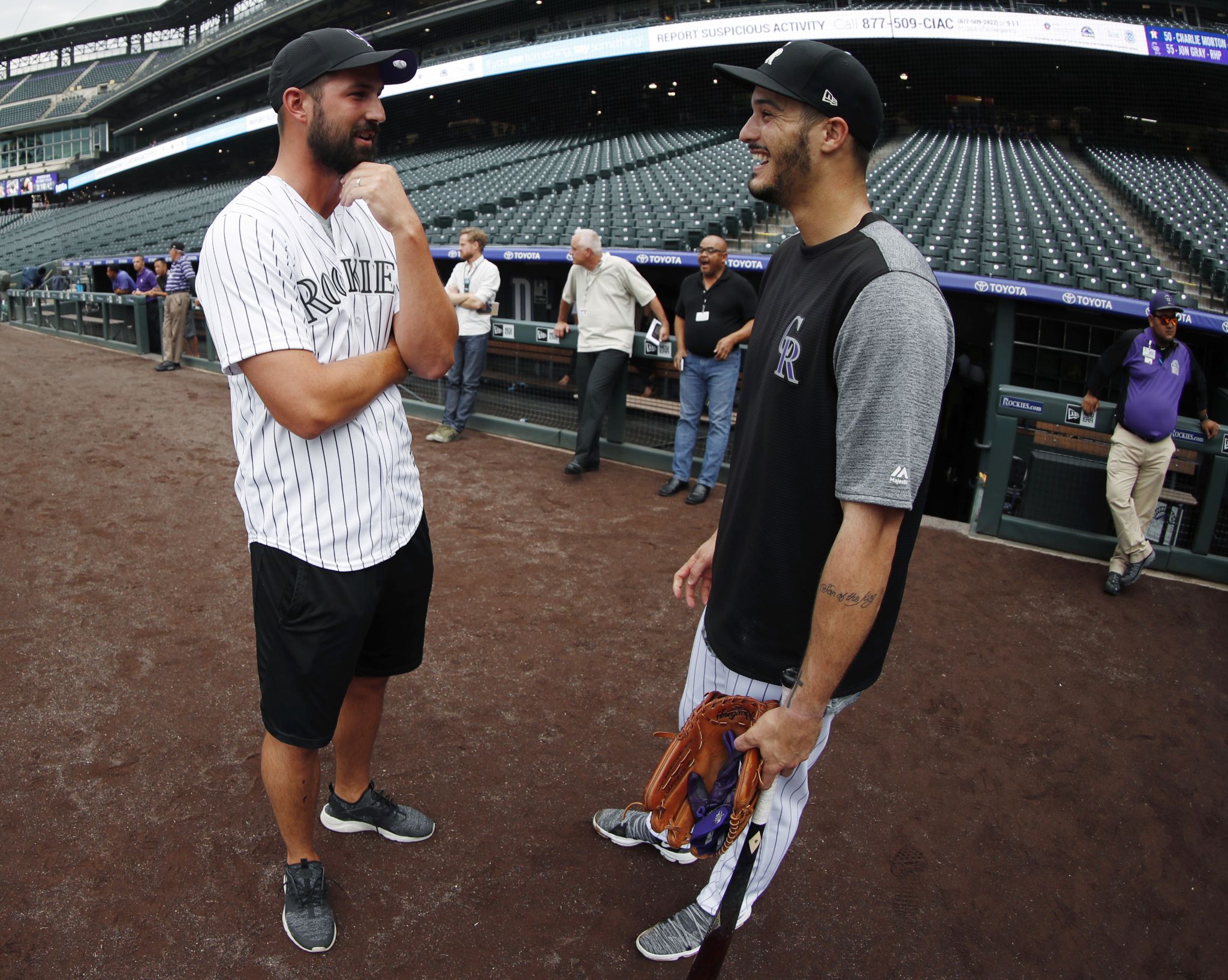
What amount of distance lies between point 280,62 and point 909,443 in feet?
4.64

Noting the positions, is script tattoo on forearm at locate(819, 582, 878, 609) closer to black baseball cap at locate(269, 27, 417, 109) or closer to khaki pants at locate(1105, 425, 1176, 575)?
black baseball cap at locate(269, 27, 417, 109)

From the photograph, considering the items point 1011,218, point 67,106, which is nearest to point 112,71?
point 67,106

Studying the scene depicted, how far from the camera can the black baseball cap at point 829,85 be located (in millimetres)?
1436

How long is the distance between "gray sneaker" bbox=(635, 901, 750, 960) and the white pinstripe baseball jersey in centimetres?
110

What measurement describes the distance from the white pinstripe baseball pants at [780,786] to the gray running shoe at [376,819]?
90 centimetres

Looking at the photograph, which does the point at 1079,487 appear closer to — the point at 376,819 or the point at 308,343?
the point at 376,819

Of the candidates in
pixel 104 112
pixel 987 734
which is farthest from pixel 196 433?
pixel 104 112

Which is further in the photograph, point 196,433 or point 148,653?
point 196,433

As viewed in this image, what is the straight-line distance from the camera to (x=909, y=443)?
50.9 inches

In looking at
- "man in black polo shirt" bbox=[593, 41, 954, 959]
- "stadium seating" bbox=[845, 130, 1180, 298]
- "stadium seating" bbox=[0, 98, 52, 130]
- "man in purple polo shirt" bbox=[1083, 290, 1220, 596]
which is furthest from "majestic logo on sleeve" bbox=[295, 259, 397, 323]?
"stadium seating" bbox=[0, 98, 52, 130]

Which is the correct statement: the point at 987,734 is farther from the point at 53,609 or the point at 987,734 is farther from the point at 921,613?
the point at 53,609

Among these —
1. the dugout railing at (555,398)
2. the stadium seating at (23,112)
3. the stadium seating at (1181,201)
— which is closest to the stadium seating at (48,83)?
the stadium seating at (23,112)

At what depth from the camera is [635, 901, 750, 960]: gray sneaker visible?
1.96m

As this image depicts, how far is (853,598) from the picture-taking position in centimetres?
136
